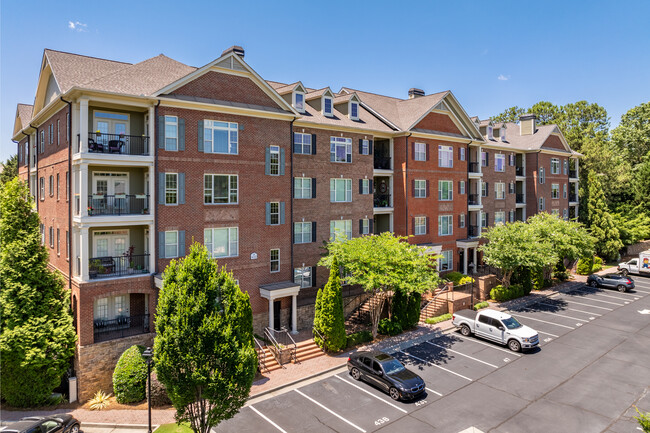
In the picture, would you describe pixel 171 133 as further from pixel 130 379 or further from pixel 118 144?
pixel 130 379

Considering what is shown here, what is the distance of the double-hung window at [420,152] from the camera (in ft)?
117

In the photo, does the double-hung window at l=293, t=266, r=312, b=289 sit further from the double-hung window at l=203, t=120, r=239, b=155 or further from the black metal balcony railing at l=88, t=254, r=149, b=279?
the black metal balcony railing at l=88, t=254, r=149, b=279

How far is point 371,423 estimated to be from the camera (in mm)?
17172

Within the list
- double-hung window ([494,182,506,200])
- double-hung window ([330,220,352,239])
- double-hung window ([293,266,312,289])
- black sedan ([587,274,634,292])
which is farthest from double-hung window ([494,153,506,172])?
double-hung window ([293,266,312,289])

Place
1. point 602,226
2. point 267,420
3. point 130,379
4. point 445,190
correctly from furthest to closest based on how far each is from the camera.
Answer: point 602,226
point 445,190
point 130,379
point 267,420

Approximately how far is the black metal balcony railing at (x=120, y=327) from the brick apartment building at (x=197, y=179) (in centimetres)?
7

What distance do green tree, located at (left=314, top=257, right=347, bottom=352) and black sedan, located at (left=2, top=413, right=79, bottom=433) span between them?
1265 centimetres

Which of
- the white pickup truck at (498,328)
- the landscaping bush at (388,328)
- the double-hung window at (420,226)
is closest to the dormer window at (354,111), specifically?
the double-hung window at (420,226)

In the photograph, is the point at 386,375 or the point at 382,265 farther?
the point at 382,265

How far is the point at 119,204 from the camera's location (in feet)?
74.2

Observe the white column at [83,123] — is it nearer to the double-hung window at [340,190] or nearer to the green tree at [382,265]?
the green tree at [382,265]

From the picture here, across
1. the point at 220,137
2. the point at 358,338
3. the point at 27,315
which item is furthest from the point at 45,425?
the point at 358,338

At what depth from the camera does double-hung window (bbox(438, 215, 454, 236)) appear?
125 feet

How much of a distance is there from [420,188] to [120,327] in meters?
25.1
